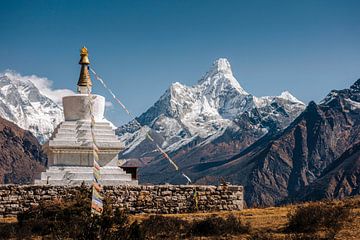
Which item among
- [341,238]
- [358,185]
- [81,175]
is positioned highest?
[358,185]

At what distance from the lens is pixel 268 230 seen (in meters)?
17.6

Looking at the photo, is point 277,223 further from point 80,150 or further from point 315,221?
point 80,150

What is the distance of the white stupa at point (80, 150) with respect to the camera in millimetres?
26219

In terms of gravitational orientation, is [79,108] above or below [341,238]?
above

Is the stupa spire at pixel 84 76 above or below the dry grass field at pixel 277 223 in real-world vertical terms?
above

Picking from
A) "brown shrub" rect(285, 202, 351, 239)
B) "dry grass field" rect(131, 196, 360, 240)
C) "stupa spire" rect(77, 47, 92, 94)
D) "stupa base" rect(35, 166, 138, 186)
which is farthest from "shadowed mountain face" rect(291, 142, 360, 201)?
"brown shrub" rect(285, 202, 351, 239)

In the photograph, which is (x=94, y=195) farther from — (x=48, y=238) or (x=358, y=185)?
(x=358, y=185)

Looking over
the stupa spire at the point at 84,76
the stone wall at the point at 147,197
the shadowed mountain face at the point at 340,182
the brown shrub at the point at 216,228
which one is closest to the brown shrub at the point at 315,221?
the brown shrub at the point at 216,228

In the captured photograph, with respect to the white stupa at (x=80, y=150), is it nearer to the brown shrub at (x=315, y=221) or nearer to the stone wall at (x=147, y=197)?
the stone wall at (x=147, y=197)

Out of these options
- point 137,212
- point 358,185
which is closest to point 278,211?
point 137,212

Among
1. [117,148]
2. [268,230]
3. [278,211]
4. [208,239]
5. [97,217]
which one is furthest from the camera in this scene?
[117,148]

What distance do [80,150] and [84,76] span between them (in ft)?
17.5

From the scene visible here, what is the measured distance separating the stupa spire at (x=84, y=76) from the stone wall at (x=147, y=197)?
26.3 feet

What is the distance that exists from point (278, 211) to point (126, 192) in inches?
249
